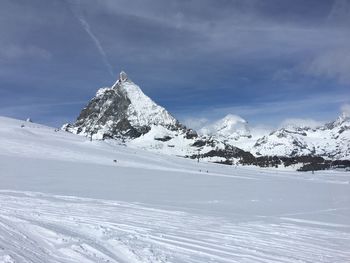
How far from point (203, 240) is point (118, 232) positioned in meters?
2.60

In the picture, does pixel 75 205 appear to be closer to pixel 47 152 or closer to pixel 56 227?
pixel 56 227

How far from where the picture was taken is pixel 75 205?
54.6 feet

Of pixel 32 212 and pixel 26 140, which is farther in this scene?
pixel 26 140

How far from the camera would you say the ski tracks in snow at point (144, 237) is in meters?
8.80

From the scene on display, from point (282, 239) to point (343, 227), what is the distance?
5382 millimetres

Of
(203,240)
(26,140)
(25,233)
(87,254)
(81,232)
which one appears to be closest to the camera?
(87,254)

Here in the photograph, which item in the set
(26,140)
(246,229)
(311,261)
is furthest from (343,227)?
(26,140)

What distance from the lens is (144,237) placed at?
440 inches

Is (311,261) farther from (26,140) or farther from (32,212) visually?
(26,140)

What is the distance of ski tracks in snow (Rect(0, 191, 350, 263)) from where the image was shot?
880cm

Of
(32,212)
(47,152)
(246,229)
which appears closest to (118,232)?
(32,212)

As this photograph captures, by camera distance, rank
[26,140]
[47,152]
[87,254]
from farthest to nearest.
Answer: [26,140]
[47,152]
[87,254]

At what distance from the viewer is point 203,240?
1177 cm

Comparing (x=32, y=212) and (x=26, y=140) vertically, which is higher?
(x=26, y=140)
